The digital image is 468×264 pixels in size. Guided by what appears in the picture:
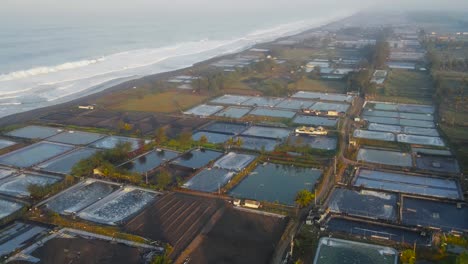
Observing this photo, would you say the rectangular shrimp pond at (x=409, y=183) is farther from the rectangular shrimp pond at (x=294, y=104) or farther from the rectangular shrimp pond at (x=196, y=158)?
the rectangular shrimp pond at (x=294, y=104)

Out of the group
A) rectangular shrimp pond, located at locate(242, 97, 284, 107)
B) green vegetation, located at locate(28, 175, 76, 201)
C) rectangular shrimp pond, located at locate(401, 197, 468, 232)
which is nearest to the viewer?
rectangular shrimp pond, located at locate(401, 197, 468, 232)

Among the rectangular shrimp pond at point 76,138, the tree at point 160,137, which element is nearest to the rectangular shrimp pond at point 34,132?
the rectangular shrimp pond at point 76,138

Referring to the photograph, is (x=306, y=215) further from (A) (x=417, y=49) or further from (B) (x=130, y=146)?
(A) (x=417, y=49)

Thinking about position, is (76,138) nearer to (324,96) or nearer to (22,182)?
(22,182)

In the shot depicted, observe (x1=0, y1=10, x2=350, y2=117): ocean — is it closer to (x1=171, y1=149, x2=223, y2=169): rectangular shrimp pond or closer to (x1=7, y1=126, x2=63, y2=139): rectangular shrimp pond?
(x1=7, y1=126, x2=63, y2=139): rectangular shrimp pond

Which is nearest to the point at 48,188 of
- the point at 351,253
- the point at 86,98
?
the point at 351,253

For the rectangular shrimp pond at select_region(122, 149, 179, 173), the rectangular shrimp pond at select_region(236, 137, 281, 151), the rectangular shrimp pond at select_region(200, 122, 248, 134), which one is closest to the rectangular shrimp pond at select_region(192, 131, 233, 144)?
the rectangular shrimp pond at select_region(200, 122, 248, 134)
